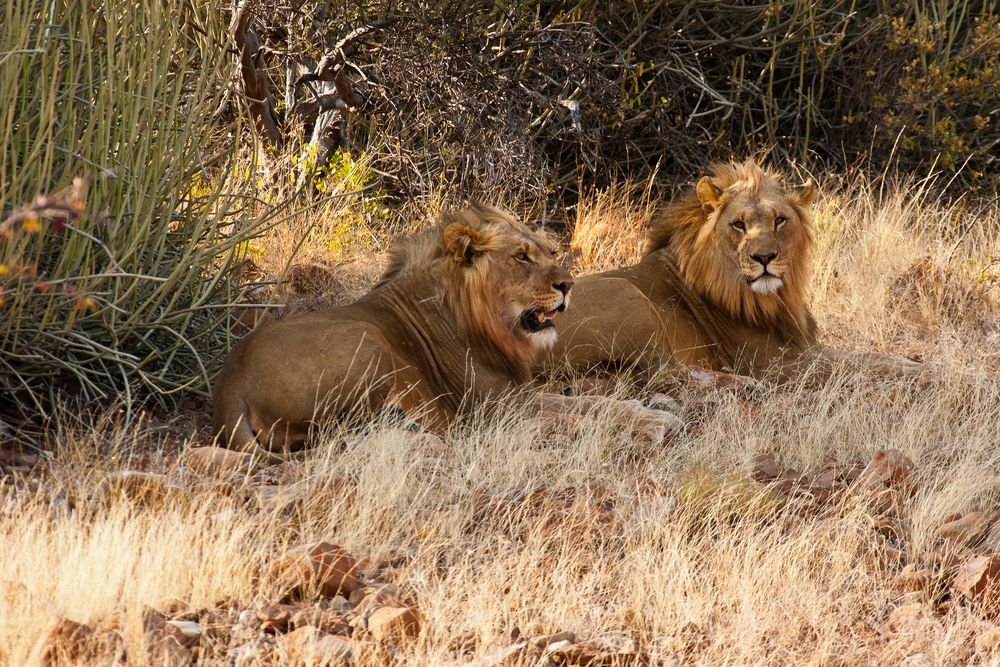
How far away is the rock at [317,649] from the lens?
3.20m

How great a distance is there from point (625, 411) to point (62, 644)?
320 centimetres

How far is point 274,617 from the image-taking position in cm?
347

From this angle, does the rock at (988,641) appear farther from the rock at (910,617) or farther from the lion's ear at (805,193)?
the lion's ear at (805,193)

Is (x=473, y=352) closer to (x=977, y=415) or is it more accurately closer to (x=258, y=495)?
(x=258, y=495)

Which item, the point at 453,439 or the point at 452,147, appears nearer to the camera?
the point at 453,439

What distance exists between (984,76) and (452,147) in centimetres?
477

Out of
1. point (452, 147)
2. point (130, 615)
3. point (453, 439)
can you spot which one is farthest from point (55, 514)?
point (452, 147)

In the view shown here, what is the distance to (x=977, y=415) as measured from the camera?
595 centimetres

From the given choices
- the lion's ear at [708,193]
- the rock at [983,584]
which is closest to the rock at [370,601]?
the rock at [983,584]

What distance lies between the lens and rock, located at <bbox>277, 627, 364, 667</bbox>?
10.5 feet

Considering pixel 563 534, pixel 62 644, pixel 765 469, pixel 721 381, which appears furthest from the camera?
pixel 721 381

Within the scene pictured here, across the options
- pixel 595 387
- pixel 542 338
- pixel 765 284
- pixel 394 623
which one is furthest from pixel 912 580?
pixel 765 284

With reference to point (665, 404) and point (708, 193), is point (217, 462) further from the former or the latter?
point (708, 193)

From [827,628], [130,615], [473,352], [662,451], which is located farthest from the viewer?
[473,352]
